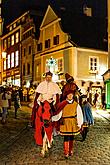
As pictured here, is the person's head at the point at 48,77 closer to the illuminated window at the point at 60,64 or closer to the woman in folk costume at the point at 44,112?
the woman in folk costume at the point at 44,112

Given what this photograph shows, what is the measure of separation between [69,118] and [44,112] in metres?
0.64

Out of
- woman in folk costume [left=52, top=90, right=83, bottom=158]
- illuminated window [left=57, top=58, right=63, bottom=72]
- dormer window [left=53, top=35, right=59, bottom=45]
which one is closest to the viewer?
woman in folk costume [left=52, top=90, right=83, bottom=158]

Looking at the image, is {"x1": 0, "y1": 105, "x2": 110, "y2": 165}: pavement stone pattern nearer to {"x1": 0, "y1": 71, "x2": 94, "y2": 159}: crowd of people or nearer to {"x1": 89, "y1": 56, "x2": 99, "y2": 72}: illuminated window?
{"x1": 0, "y1": 71, "x2": 94, "y2": 159}: crowd of people

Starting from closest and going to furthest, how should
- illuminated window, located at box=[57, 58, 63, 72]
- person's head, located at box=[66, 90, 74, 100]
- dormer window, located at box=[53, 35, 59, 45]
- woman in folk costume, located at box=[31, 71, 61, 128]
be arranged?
person's head, located at box=[66, 90, 74, 100] → woman in folk costume, located at box=[31, 71, 61, 128] → illuminated window, located at box=[57, 58, 63, 72] → dormer window, located at box=[53, 35, 59, 45]

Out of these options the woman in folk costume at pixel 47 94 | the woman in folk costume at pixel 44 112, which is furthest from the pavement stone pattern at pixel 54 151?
the woman in folk costume at pixel 47 94

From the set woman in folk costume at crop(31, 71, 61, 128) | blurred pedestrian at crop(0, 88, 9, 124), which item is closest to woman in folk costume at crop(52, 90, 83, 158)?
woman in folk costume at crop(31, 71, 61, 128)

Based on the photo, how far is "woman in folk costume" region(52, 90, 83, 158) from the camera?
8.46 m

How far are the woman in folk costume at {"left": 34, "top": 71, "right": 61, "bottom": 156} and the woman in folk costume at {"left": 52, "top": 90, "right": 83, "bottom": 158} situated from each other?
0.69ft

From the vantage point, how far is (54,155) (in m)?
8.84

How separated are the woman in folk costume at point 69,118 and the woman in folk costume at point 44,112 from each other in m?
0.21

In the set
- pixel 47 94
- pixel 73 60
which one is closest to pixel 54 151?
pixel 47 94

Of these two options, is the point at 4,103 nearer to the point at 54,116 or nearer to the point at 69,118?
the point at 54,116

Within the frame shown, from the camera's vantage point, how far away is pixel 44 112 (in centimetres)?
864

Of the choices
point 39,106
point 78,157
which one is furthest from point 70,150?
point 39,106
